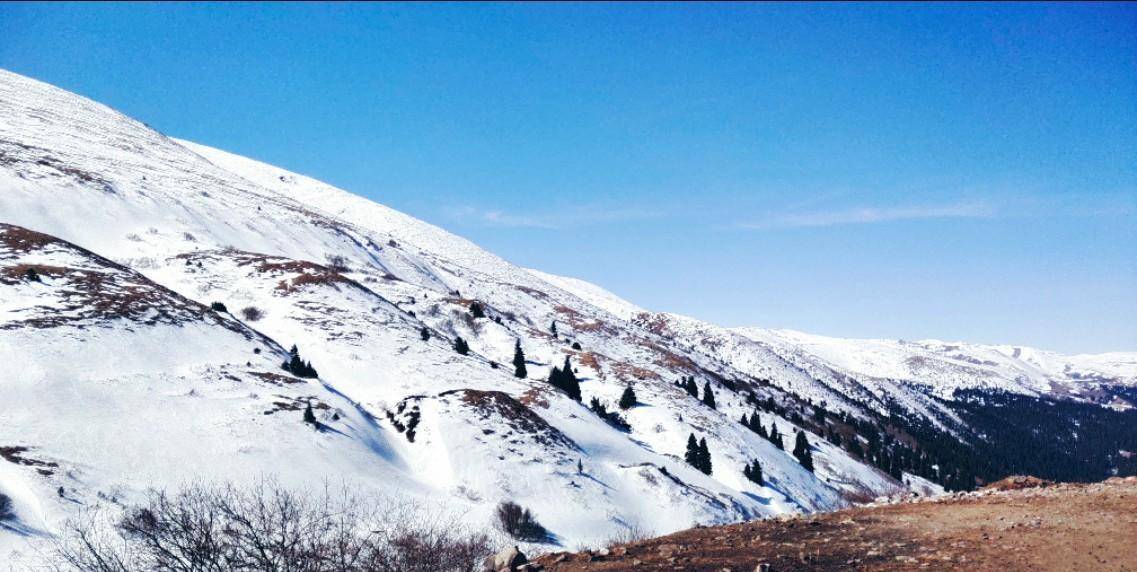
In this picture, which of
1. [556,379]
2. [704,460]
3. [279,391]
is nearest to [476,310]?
[556,379]

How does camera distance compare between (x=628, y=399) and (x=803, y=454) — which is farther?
(x=803, y=454)

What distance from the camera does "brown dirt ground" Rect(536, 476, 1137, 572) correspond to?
1211 centimetres

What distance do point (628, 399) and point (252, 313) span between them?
38.0 meters

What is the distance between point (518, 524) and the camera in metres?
32.3

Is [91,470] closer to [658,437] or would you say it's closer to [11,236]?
[11,236]

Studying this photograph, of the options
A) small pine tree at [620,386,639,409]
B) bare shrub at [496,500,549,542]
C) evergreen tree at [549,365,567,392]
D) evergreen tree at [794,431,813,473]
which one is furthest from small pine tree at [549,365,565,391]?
evergreen tree at [794,431,813,473]

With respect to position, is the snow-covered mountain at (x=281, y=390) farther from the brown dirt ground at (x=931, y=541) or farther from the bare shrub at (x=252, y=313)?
the brown dirt ground at (x=931, y=541)

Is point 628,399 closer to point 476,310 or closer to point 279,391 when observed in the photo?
point 476,310

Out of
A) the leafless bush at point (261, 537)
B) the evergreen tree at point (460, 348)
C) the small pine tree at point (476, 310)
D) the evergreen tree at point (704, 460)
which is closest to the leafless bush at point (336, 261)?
the small pine tree at point (476, 310)

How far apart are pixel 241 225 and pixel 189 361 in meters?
58.3

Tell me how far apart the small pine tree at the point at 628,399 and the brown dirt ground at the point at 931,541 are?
4862 centimetres

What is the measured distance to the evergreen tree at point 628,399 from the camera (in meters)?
66.5

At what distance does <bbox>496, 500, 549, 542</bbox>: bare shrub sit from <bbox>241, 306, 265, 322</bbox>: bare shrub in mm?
34029

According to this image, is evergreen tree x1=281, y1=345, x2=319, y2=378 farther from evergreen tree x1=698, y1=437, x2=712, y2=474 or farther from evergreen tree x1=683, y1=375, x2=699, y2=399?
evergreen tree x1=683, y1=375, x2=699, y2=399
